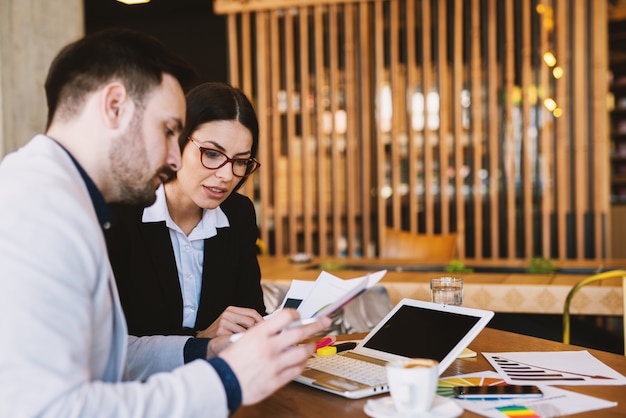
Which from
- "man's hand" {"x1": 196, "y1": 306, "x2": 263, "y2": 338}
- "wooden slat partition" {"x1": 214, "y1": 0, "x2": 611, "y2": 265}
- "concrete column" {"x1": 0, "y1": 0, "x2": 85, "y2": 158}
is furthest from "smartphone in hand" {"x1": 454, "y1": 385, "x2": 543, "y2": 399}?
"wooden slat partition" {"x1": 214, "y1": 0, "x2": 611, "y2": 265}

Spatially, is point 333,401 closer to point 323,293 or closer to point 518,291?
point 323,293

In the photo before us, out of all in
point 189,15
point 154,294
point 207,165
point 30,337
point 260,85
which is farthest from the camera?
point 189,15

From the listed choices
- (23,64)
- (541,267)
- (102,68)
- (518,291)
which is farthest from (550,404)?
(23,64)

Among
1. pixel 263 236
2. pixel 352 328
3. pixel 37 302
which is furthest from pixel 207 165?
pixel 263 236

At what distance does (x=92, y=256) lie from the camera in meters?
1.03

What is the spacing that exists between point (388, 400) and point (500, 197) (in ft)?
15.8

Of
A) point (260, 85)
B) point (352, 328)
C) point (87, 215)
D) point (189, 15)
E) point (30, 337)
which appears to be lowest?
point (352, 328)

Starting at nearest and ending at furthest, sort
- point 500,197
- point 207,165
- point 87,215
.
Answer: point 87,215 → point 207,165 → point 500,197

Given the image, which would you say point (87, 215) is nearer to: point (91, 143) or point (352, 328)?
point (91, 143)

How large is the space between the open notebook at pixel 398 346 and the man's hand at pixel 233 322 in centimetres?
19

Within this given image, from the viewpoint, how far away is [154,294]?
1.86 meters

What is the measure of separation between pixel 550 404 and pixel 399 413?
316mm

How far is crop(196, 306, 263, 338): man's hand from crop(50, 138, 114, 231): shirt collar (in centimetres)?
52

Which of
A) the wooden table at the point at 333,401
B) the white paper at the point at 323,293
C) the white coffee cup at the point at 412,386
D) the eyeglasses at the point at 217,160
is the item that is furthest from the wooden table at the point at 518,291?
the white coffee cup at the point at 412,386
